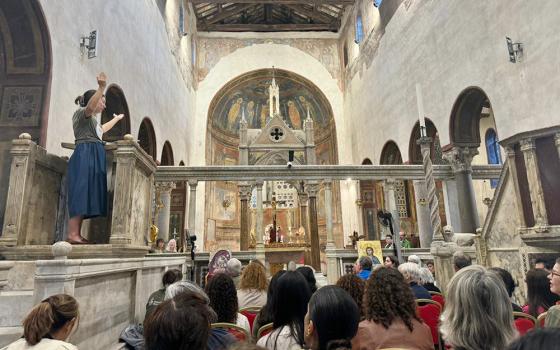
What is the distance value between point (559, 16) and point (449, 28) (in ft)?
12.1

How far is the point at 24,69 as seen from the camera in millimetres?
6223

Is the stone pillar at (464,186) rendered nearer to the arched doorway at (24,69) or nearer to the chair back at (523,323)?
the chair back at (523,323)

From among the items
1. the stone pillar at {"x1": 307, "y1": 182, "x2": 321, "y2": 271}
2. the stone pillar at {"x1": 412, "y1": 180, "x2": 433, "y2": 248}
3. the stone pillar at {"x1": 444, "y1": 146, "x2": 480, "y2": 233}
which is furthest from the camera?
the stone pillar at {"x1": 307, "y1": 182, "x2": 321, "y2": 271}

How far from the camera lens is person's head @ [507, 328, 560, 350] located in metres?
0.73

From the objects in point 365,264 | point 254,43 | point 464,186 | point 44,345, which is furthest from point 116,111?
point 254,43

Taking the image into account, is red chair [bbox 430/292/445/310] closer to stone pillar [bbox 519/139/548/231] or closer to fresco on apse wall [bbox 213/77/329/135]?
stone pillar [bbox 519/139/548/231]

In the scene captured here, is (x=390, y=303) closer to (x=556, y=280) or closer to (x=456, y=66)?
(x=556, y=280)

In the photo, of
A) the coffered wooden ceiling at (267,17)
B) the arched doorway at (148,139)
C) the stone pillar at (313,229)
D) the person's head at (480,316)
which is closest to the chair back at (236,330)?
the person's head at (480,316)

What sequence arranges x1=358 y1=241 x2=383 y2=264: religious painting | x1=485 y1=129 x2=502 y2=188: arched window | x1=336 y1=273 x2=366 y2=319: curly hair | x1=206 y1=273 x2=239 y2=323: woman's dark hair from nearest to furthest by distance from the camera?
x1=206 y1=273 x2=239 y2=323: woman's dark hair → x1=336 y1=273 x2=366 y2=319: curly hair → x1=358 y1=241 x2=383 y2=264: religious painting → x1=485 y1=129 x2=502 y2=188: arched window

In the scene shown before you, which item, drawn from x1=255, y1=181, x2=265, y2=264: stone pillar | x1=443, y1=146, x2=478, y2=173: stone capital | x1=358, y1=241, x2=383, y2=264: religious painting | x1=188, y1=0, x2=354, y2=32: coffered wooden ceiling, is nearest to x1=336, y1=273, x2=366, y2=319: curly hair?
x1=358, y1=241, x2=383, y2=264: religious painting

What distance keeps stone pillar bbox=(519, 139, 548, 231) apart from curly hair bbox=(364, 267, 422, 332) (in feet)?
16.4

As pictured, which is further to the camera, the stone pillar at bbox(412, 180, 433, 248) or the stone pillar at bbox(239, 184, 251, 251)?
the stone pillar at bbox(239, 184, 251, 251)

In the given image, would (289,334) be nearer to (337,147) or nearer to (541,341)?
(541,341)

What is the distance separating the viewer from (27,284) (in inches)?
126
